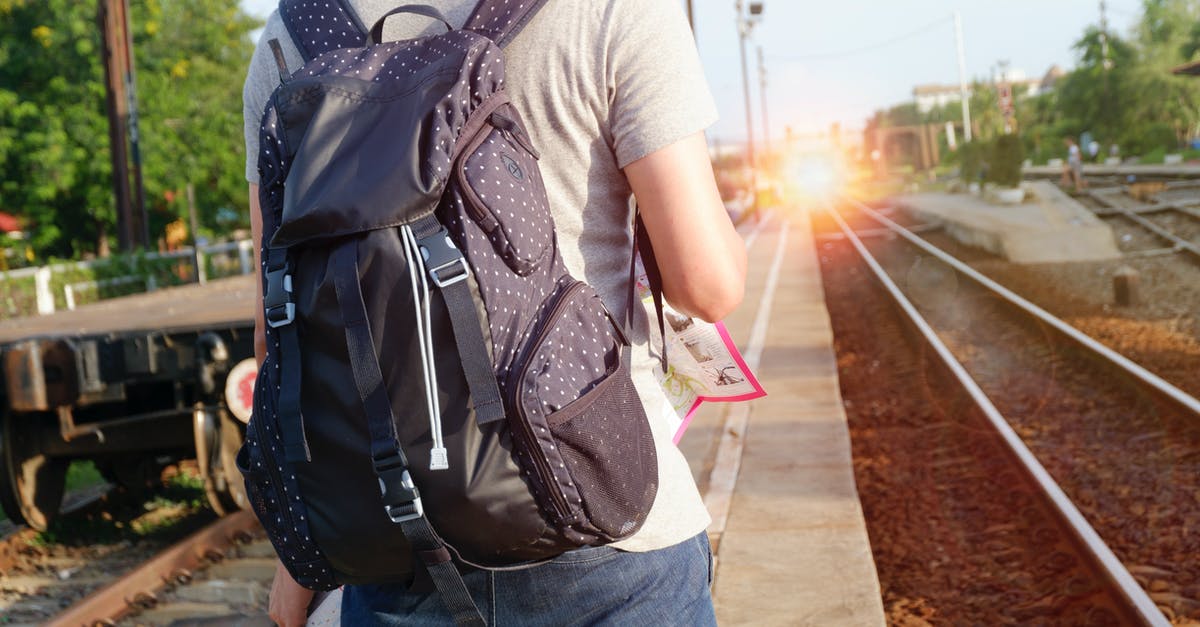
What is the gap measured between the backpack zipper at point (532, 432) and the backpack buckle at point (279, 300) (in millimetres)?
247

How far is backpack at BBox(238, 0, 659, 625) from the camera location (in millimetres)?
1185

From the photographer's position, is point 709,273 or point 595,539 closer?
point 595,539

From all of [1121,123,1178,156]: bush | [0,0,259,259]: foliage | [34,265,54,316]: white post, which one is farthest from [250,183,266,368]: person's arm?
[1121,123,1178,156]: bush

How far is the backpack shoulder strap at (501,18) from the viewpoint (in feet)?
4.33

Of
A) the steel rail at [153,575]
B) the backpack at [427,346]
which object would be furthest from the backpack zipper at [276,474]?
the steel rail at [153,575]

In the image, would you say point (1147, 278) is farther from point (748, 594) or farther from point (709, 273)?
point (709, 273)

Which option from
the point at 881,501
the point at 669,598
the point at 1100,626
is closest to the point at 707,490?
the point at 881,501

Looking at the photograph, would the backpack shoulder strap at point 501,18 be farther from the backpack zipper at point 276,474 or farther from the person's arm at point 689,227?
the backpack zipper at point 276,474

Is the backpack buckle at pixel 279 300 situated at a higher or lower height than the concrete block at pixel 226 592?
higher

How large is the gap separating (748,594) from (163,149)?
27.7 metres

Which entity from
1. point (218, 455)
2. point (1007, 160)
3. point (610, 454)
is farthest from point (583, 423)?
point (1007, 160)

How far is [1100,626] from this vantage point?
4.33 metres

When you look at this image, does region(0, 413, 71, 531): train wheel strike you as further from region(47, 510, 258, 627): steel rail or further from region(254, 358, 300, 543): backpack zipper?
region(254, 358, 300, 543): backpack zipper

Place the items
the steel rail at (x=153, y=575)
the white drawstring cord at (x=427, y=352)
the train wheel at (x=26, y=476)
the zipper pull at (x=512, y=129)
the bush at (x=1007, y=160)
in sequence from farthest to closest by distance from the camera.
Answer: the bush at (x=1007, y=160)
the train wheel at (x=26, y=476)
the steel rail at (x=153, y=575)
the zipper pull at (x=512, y=129)
the white drawstring cord at (x=427, y=352)
